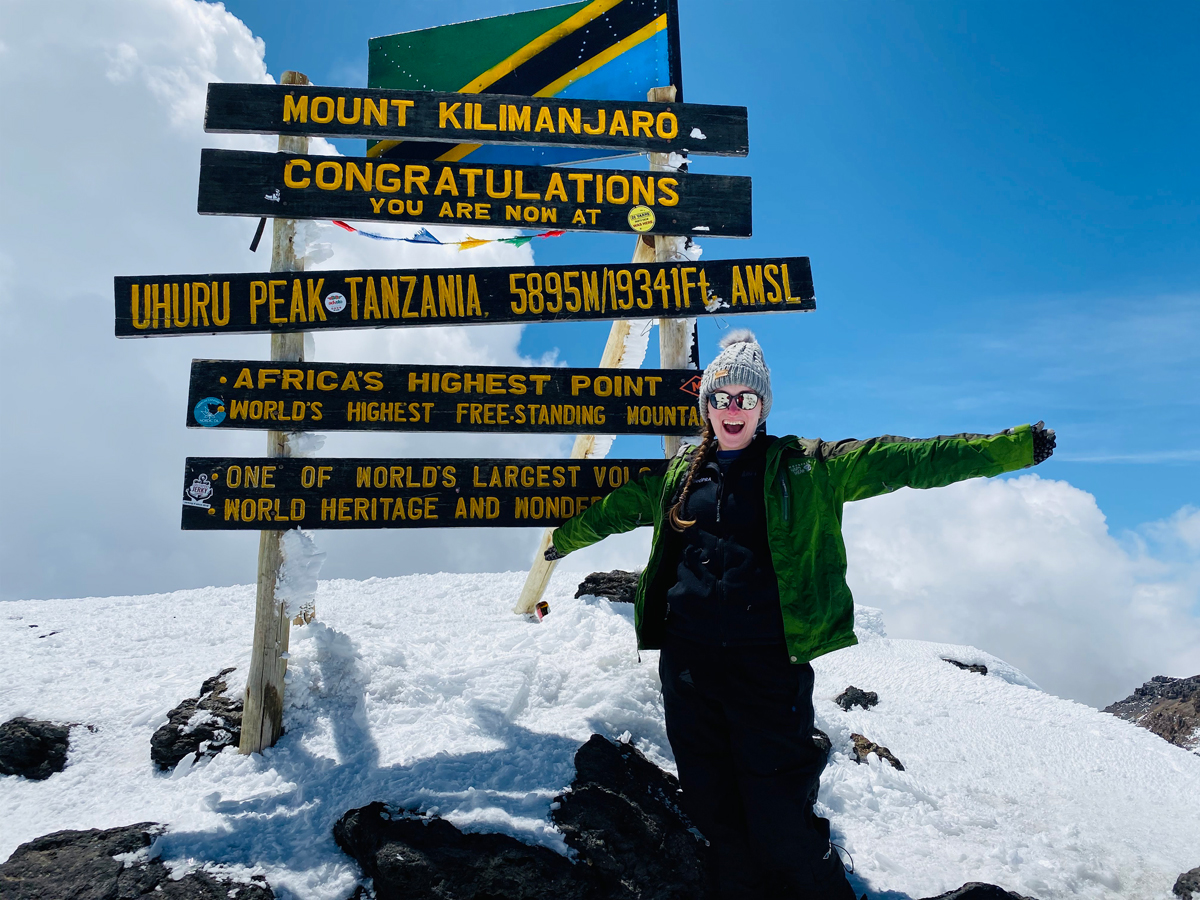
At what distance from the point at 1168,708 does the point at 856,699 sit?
5.84 meters

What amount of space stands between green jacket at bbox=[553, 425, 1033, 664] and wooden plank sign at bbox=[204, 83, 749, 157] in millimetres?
2751

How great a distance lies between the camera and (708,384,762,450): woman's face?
3451mm

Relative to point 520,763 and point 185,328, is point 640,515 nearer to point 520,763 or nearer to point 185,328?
point 520,763

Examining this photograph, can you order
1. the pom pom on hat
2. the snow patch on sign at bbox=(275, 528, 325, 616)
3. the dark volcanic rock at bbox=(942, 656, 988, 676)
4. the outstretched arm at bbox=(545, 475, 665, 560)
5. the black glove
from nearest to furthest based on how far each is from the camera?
the black glove, the pom pom on hat, the outstretched arm at bbox=(545, 475, 665, 560), the snow patch on sign at bbox=(275, 528, 325, 616), the dark volcanic rock at bbox=(942, 656, 988, 676)

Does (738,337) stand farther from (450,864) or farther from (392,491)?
(450,864)

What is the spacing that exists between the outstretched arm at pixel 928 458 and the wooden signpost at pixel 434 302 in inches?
62.7

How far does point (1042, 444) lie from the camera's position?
9.42 ft

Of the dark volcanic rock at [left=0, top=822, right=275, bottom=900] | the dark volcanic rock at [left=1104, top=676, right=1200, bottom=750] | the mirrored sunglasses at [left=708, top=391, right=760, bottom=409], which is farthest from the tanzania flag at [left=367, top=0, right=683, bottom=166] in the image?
the dark volcanic rock at [left=1104, top=676, right=1200, bottom=750]

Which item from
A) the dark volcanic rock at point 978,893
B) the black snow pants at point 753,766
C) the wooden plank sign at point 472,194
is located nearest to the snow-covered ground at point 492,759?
the dark volcanic rock at point 978,893

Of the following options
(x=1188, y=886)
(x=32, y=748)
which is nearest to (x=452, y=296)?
(x=32, y=748)

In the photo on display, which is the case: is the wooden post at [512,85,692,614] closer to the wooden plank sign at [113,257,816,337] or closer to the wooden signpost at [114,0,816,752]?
the wooden signpost at [114,0,816,752]

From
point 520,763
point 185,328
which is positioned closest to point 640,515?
point 520,763

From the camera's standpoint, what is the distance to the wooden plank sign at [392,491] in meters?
4.26

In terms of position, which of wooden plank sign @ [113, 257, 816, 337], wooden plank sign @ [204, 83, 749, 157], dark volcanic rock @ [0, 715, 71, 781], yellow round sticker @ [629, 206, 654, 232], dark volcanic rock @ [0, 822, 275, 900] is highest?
wooden plank sign @ [204, 83, 749, 157]
